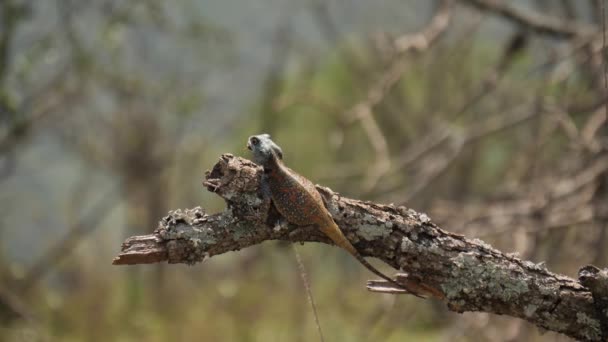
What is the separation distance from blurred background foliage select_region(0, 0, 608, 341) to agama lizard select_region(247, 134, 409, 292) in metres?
1.57

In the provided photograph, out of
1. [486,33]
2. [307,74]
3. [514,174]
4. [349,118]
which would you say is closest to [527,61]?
[486,33]

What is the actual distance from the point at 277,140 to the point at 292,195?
5.73 metres

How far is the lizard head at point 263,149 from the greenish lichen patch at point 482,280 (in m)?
0.45

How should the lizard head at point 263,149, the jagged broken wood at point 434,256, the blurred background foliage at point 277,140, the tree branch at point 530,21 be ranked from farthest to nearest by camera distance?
the tree branch at point 530,21, the blurred background foliage at point 277,140, the lizard head at point 263,149, the jagged broken wood at point 434,256

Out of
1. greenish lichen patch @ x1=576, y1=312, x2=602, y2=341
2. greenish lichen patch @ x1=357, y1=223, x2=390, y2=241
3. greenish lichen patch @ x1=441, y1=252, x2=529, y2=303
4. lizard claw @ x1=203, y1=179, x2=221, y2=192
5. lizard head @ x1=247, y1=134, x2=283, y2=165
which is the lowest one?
greenish lichen patch @ x1=576, y1=312, x2=602, y2=341

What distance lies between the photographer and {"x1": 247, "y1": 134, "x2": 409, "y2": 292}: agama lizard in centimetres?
134

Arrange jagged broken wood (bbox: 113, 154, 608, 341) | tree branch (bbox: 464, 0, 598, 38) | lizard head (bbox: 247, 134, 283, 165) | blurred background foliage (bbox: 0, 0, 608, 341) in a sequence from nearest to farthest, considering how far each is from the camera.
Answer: jagged broken wood (bbox: 113, 154, 608, 341), lizard head (bbox: 247, 134, 283, 165), blurred background foliage (bbox: 0, 0, 608, 341), tree branch (bbox: 464, 0, 598, 38)

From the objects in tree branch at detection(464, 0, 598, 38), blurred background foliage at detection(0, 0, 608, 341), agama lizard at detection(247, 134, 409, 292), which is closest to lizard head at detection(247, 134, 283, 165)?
agama lizard at detection(247, 134, 409, 292)

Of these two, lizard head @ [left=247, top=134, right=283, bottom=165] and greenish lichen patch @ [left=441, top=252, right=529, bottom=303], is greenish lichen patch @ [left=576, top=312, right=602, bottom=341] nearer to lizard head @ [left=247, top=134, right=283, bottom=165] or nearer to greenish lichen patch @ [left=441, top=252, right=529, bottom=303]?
greenish lichen patch @ [left=441, top=252, right=529, bottom=303]

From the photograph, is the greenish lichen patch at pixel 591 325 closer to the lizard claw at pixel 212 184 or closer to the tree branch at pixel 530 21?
the lizard claw at pixel 212 184

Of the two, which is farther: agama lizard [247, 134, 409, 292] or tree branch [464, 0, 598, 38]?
tree branch [464, 0, 598, 38]

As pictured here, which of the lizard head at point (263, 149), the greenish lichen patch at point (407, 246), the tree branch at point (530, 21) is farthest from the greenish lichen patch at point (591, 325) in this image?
the tree branch at point (530, 21)

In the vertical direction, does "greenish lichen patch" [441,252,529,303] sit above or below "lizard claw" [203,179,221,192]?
below

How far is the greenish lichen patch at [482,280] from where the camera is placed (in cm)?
132
